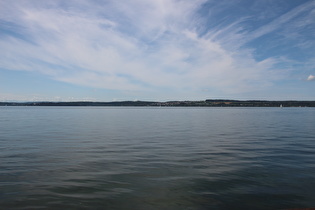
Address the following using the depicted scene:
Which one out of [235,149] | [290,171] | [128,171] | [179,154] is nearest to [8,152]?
[128,171]

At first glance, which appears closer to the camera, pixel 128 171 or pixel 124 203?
pixel 124 203

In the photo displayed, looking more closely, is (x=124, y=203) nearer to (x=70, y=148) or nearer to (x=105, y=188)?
(x=105, y=188)

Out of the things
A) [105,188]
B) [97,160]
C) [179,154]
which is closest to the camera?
[105,188]

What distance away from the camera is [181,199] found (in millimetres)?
10227

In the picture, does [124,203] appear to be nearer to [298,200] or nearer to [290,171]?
[298,200]

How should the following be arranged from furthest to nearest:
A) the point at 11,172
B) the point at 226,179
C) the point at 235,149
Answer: the point at 235,149, the point at 11,172, the point at 226,179

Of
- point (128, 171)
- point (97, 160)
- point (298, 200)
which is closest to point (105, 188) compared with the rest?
point (128, 171)

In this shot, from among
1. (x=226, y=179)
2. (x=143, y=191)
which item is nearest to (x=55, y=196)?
(x=143, y=191)

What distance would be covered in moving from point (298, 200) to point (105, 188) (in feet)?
29.3

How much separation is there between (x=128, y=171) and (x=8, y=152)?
497 inches

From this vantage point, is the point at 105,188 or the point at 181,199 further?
the point at 105,188

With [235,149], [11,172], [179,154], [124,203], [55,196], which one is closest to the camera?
[124,203]

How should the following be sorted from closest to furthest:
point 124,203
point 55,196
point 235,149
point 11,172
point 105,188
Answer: point 124,203 < point 55,196 < point 105,188 < point 11,172 < point 235,149

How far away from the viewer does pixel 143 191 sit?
1115 centimetres
